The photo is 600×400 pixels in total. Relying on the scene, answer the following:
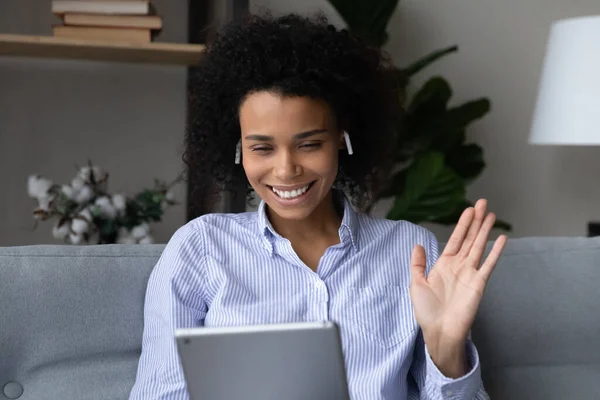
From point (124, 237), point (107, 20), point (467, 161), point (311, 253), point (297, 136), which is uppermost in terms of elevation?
point (107, 20)

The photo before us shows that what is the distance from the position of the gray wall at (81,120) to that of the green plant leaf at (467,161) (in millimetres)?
935

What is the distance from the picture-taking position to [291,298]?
134cm

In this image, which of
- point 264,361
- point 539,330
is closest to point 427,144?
point 539,330

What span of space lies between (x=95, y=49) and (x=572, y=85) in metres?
1.28

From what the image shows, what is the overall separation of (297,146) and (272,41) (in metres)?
0.20

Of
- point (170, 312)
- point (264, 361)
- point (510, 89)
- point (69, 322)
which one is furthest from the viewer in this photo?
point (510, 89)

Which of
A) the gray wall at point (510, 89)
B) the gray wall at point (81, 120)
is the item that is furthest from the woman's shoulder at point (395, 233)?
the gray wall at point (510, 89)

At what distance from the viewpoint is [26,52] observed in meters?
2.41

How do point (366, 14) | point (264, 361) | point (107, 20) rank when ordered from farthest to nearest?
1. point (366, 14)
2. point (107, 20)
3. point (264, 361)

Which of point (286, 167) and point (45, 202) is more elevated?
point (286, 167)

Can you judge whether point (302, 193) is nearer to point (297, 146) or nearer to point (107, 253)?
point (297, 146)

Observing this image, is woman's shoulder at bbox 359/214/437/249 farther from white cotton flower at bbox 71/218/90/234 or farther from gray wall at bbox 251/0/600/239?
gray wall at bbox 251/0/600/239

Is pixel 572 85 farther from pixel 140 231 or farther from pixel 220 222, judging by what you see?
pixel 140 231

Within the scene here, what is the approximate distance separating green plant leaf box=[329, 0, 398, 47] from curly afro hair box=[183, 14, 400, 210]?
1161 millimetres
